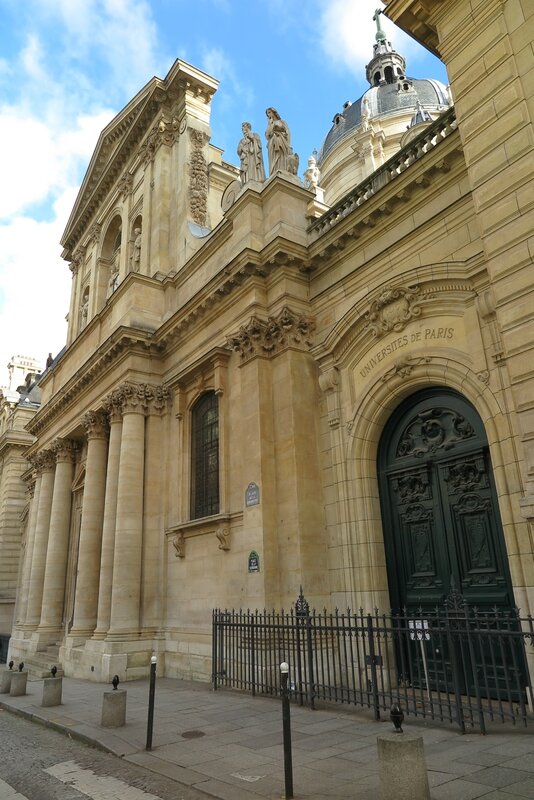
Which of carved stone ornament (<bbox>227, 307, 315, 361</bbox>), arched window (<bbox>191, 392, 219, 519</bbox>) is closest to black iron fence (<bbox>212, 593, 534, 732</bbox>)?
arched window (<bbox>191, 392, 219, 519</bbox>)

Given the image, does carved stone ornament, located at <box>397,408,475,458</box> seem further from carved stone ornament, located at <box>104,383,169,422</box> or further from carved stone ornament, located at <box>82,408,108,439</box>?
carved stone ornament, located at <box>82,408,108,439</box>

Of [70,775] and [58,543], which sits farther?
[58,543]

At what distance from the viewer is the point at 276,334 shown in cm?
1341

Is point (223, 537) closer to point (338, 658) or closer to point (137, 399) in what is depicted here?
point (338, 658)

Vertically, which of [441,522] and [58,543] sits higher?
[58,543]

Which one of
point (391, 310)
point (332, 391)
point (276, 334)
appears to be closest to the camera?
point (391, 310)

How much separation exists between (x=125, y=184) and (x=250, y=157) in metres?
10.0

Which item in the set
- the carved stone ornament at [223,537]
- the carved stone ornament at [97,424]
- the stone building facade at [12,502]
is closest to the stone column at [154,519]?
the carved stone ornament at [97,424]

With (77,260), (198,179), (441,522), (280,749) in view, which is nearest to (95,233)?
(77,260)

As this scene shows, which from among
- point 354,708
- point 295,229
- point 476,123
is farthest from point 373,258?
point 354,708

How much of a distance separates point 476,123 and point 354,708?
29.9ft

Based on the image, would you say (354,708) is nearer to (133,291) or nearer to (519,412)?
(519,412)

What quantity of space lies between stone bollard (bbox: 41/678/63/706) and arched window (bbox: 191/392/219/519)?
5223mm

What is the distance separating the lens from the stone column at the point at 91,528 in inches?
682
